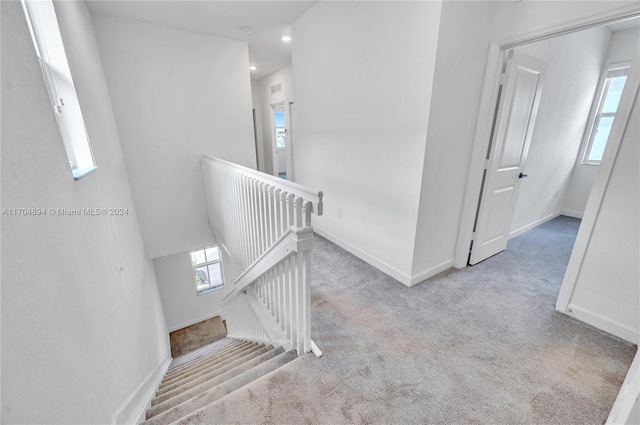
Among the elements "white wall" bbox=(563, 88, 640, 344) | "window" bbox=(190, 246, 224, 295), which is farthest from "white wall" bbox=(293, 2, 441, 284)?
"window" bbox=(190, 246, 224, 295)

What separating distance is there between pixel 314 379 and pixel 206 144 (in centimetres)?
327

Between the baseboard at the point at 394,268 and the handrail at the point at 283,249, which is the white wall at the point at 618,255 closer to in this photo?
the baseboard at the point at 394,268

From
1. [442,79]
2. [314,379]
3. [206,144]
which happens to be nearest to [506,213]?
[442,79]

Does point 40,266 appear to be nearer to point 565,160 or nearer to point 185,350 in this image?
point 185,350

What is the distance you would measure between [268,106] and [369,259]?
4694mm

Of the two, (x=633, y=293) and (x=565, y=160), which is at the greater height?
(x=565, y=160)

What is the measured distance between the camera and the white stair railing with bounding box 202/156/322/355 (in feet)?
4.39

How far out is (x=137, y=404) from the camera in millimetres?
1639

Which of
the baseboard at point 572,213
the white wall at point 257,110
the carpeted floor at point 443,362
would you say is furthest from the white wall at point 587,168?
the white wall at point 257,110

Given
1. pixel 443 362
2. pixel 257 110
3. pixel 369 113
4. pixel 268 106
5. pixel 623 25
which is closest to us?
pixel 443 362

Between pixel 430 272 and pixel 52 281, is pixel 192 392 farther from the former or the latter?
pixel 430 272

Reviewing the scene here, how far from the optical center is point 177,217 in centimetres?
359

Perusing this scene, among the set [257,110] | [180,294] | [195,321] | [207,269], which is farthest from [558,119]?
[195,321]

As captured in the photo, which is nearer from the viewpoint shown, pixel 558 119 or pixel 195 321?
pixel 558 119
